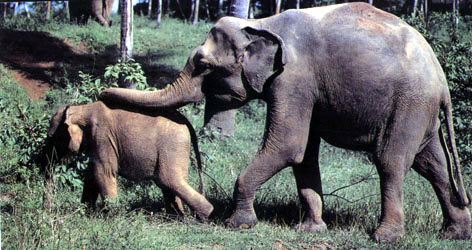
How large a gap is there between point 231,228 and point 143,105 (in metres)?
1.55

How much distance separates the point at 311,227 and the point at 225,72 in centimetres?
188

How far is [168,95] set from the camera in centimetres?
597

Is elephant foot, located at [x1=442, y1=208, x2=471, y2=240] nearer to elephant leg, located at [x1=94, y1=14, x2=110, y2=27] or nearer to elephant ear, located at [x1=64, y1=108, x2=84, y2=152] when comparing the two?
elephant ear, located at [x1=64, y1=108, x2=84, y2=152]

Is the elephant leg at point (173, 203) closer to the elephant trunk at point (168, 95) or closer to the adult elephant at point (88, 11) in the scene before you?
the elephant trunk at point (168, 95)

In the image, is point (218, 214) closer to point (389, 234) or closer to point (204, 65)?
point (204, 65)

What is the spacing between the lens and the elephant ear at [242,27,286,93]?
5.70 metres

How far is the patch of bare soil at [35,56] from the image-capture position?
42.8ft

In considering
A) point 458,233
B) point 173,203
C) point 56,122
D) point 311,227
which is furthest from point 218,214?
point 458,233

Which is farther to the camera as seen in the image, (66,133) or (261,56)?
(66,133)

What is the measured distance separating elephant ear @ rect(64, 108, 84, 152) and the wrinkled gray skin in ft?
1.30

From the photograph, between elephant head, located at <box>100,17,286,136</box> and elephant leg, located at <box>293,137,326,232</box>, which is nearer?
elephant head, located at <box>100,17,286,136</box>

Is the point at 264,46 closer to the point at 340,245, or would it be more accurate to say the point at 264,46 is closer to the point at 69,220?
the point at 340,245

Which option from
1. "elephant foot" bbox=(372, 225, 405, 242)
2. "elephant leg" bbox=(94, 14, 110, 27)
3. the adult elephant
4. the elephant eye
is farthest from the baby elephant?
the adult elephant

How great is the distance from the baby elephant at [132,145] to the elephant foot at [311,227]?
3.17ft
